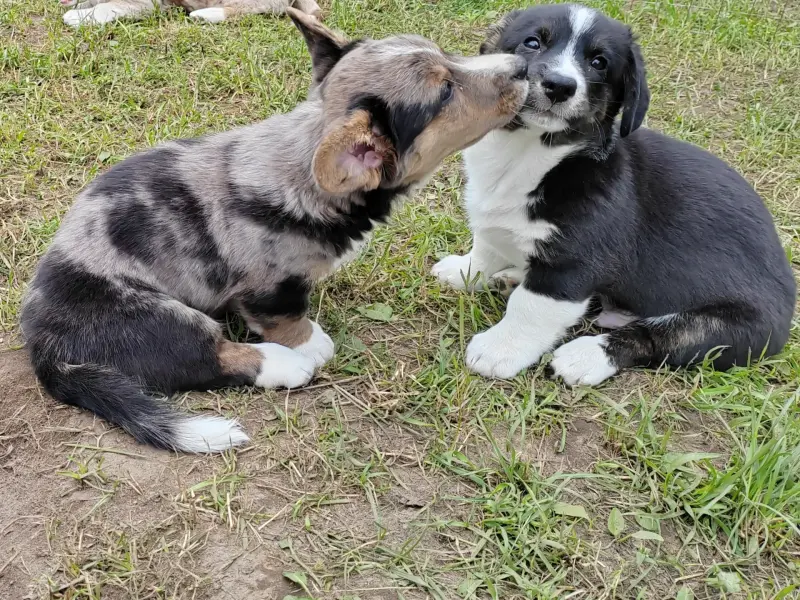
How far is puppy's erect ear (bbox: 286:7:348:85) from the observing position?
10.5 ft

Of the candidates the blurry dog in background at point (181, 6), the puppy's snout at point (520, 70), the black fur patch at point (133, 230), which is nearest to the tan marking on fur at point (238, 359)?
the black fur patch at point (133, 230)

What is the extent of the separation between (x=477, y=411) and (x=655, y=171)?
1553mm

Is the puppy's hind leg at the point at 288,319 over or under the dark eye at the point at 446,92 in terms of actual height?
under

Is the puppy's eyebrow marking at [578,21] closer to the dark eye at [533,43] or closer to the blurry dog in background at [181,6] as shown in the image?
the dark eye at [533,43]

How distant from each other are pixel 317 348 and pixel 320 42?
5.04 ft

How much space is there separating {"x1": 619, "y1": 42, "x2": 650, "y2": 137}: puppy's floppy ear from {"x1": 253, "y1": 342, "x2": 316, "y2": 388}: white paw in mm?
1939

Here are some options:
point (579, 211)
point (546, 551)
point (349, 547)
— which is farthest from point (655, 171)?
point (349, 547)

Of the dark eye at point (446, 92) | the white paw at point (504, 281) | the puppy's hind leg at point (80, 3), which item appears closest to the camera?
the dark eye at point (446, 92)

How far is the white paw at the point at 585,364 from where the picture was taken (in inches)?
134

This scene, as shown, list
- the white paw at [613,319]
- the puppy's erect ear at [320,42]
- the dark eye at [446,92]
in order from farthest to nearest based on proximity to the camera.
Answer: the white paw at [613,319] → the puppy's erect ear at [320,42] → the dark eye at [446,92]

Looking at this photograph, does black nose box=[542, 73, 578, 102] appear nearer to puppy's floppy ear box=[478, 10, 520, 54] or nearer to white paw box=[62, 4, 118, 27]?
puppy's floppy ear box=[478, 10, 520, 54]

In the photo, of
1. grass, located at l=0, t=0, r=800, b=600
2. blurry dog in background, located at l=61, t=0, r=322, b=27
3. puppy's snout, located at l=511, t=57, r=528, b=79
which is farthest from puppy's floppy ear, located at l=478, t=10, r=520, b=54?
blurry dog in background, located at l=61, t=0, r=322, b=27

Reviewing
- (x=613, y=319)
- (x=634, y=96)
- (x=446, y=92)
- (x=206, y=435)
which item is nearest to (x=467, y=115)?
(x=446, y=92)

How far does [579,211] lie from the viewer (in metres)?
3.27
